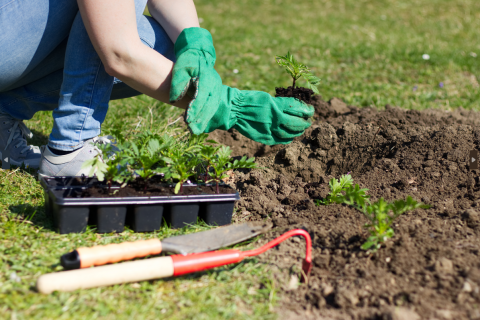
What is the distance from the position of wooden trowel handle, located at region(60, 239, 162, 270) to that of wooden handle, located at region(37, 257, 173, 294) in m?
0.06

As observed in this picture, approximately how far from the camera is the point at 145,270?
66.6 inches

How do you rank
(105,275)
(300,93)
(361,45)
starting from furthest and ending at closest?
(361,45) < (300,93) < (105,275)

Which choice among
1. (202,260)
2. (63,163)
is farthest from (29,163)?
(202,260)

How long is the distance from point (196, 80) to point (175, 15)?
0.71m

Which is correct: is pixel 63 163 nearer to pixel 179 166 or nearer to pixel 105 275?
pixel 179 166

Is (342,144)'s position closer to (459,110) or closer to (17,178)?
(459,110)

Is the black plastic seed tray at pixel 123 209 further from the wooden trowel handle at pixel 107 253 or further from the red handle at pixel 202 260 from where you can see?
the red handle at pixel 202 260

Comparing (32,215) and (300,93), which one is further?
(300,93)

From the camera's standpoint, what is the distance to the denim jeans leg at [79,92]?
230cm

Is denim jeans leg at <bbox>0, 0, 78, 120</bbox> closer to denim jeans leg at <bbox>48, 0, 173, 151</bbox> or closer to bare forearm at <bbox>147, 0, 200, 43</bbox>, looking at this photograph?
denim jeans leg at <bbox>48, 0, 173, 151</bbox>

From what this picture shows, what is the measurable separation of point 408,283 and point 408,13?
8.71 m

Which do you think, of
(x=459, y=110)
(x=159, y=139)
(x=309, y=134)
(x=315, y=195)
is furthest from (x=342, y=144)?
(x=459, y=110)

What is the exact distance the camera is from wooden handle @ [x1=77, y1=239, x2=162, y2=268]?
171 cm

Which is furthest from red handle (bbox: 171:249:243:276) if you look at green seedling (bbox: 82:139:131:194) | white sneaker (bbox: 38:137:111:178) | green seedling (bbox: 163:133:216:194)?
white sneaker (bbox: 38:137:111:178)
